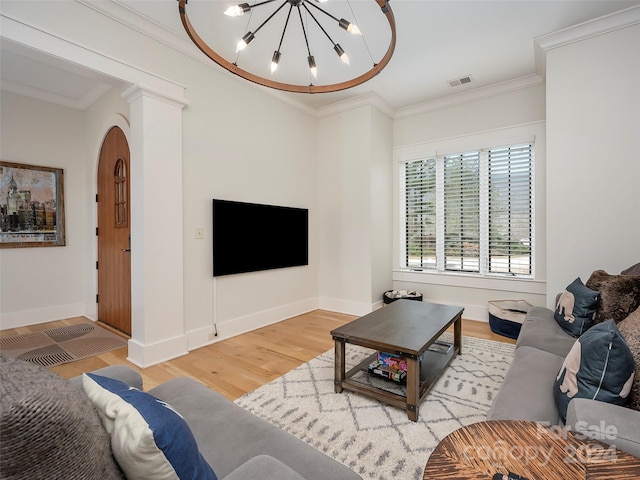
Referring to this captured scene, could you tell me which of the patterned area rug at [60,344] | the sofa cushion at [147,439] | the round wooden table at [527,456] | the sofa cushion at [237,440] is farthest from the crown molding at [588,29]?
the patterned area rug at [60,344]

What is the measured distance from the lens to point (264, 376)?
2.55m

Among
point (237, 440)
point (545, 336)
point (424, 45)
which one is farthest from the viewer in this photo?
point (424, 45)

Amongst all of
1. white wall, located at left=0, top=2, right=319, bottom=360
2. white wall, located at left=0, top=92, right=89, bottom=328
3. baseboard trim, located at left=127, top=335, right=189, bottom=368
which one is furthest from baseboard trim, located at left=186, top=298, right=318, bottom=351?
white wall, located at left=0, top=92, right=89, bottom=328

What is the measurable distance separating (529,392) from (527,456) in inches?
26.3

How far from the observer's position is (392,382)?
93.1 inches

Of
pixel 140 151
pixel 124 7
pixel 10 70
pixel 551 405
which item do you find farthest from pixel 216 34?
pixel 551 405

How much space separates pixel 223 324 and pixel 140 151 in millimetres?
1933

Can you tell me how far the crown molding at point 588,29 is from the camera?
2662mm

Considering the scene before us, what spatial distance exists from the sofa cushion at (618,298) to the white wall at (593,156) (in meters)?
0.86

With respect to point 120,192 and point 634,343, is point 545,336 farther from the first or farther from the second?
point 120,192

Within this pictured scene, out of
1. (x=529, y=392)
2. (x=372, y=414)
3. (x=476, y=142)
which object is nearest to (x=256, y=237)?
Answer: (x=372, y=414)

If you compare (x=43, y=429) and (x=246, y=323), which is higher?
(x=43, y=429)

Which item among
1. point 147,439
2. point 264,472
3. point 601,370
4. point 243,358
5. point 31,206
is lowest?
point 243,358

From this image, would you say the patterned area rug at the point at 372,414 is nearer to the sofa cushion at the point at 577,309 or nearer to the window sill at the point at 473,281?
the sofa cushion at the point at 577,309
